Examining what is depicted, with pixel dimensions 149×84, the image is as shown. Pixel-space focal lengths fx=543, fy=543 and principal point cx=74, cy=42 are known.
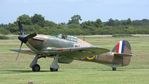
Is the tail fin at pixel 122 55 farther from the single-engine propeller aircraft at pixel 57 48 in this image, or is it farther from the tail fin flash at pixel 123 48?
the single-engine propeller aircraft at pixel 57 48

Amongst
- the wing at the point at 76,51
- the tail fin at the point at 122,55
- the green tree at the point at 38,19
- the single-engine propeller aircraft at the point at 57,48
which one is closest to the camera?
the wing at the point at 76,51

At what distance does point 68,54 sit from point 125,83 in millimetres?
9953

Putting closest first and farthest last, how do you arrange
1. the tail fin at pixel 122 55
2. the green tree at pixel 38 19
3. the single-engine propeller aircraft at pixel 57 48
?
the single-engine propeller aircraft at pixel 57 48
the tail fin at pixel 122 55
the green tree at pixel 38 19

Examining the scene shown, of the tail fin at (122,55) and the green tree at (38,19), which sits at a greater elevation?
the green tree at (38,19)

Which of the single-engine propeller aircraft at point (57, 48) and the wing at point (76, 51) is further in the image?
the single-engine propeller aircraft at point (57, 48)

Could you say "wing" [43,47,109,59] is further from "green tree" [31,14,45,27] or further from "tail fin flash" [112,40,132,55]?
"green tree" [31,14,45,27]

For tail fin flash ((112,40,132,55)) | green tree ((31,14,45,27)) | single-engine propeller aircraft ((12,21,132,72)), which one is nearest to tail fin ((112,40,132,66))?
tail fin flash ((112,40,132,55))

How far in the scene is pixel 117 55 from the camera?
30.2 meters

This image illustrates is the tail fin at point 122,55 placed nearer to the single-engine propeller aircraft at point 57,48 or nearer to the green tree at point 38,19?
the single-engine propeller aircraft at point 57,48

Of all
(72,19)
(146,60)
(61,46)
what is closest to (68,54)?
(61,46)

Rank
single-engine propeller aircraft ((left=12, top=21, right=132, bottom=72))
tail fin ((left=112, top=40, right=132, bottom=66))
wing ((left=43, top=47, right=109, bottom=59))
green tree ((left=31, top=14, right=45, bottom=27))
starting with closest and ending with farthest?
wing ((left=43, top=47, right=109, bottom=59))
single-engine propeller aircraft ((left=12, top=21, right=132, bottom=72))
tail fin ((left=112, top=40, right=132, bottom=66))
green tree ((left=31, top=14, right=45, bottom=27))

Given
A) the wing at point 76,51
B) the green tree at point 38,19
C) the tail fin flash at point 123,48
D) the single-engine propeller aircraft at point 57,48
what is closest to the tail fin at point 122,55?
the tail fin flash at point 123,48

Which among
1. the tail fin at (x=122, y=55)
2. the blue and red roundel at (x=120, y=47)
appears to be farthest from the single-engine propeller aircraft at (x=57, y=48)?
the blue and red roundel at (x=120, y=47)

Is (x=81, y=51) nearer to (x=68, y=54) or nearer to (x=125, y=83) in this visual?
(x=68, y=54)
